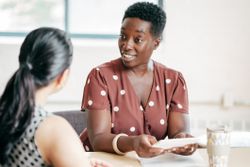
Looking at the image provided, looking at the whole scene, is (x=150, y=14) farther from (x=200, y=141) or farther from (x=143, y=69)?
(x=200, y=141)

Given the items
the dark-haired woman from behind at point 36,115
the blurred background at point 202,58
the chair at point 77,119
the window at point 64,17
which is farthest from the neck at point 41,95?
the window at point 64,17

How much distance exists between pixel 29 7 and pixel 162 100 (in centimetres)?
179

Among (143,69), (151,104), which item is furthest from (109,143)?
(143,69)

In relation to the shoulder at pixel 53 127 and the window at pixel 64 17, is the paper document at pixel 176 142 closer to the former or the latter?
the shoulder at pixel 53 127

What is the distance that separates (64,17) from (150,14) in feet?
5.06

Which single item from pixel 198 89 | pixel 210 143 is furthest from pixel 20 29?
pixel 210 143

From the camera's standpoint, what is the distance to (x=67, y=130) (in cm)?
107

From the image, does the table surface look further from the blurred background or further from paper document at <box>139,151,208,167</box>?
the blurred background

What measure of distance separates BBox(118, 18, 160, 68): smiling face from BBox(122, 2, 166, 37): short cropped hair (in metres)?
0.02

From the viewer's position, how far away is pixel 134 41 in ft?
5.96

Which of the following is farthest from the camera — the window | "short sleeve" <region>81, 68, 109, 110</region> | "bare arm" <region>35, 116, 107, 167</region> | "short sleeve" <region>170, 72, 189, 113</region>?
the window

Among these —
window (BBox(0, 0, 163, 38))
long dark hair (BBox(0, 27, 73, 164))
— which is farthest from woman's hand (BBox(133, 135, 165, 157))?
window (BBox(0, 0, 163, 38))

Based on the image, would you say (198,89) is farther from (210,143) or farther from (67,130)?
(67,130)

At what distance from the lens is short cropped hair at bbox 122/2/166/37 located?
1835mm
